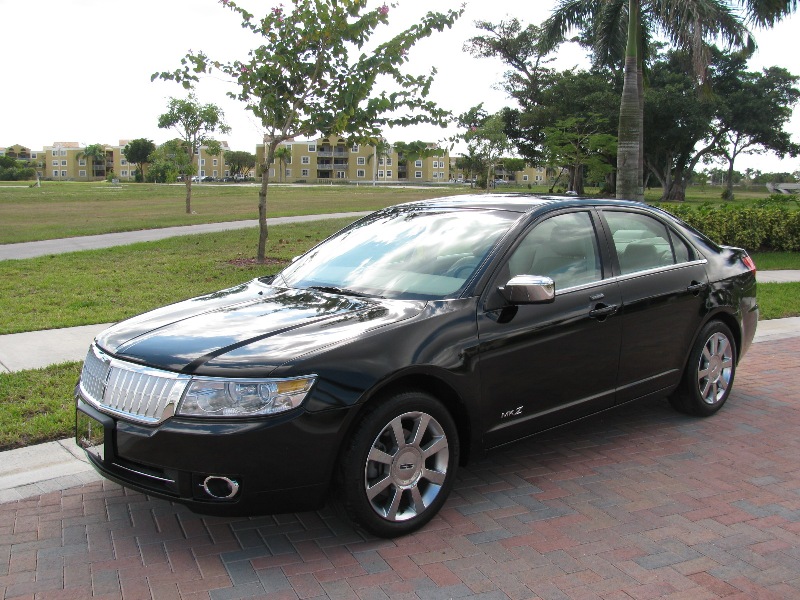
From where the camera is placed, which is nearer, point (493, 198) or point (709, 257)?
point (493, 198)

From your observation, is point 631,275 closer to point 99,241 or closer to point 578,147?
point 99,241

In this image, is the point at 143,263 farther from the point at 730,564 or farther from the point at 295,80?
the point at 730,564

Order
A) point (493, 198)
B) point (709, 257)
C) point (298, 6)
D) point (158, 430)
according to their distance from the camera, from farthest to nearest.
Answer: point (298, 6)
point (709, 257)
point (493, 198)
point (158, 430)

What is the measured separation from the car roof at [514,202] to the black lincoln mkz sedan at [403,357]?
0.02 meters

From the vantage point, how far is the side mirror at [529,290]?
3.92m

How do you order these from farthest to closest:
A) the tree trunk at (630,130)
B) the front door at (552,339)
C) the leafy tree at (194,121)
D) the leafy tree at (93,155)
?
1. the leafy tree at (93,155)
2. the leafy tree at (194,121)
3. the tree trunk at (630,130)
4. the front door at (552,339)

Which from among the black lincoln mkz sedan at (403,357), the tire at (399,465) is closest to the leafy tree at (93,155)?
the black lincoln mkz sedan at (403,357)

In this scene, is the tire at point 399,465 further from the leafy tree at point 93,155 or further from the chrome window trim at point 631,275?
the leafy tree at point 93,155

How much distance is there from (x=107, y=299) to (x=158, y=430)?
6795 millimetres

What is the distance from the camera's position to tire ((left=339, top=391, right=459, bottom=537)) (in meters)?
3.43

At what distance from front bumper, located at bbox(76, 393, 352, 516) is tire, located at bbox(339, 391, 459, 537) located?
0.40ft

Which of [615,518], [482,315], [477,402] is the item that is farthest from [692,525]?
[482,315]

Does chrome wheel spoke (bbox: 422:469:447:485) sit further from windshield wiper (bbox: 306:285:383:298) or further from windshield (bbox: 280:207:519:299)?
windshield wiper (bbox: 306:285:383:298)

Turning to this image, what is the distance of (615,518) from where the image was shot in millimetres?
3918
